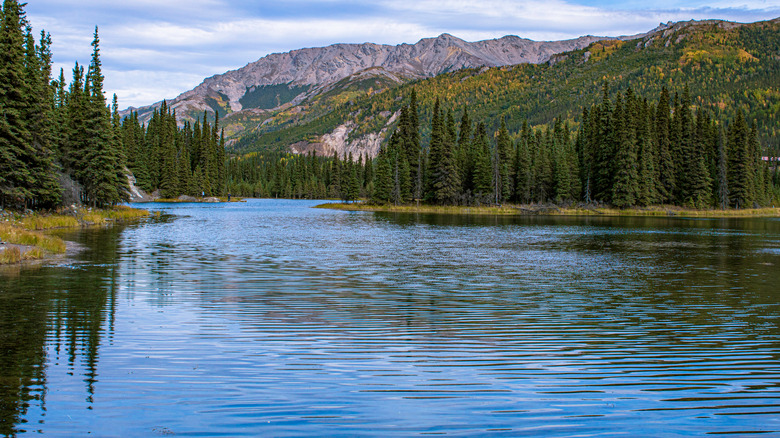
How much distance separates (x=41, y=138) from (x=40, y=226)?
929cm

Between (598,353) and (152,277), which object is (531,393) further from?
(152,277)

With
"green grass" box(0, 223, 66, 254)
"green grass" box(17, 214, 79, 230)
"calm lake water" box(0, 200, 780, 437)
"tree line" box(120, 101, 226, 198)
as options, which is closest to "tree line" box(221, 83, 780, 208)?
"tree line" box(120, 101, 226, 198)

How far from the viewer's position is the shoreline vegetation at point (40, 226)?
25484 mm

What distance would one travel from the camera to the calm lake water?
24.4 ft

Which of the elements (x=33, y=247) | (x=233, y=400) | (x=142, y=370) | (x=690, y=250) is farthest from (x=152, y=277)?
(x=690, y=250)

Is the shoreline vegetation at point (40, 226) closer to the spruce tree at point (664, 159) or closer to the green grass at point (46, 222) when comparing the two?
the green grass at point (46, 222)

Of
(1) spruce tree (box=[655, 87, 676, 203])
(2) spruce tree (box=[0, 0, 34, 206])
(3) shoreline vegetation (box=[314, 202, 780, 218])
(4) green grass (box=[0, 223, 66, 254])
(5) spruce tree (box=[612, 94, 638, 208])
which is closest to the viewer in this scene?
(4) green grass (box=[0, 223, 66, 254])

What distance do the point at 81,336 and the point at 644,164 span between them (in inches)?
4057

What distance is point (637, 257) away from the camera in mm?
32875

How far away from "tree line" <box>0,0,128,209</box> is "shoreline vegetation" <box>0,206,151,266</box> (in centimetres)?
174

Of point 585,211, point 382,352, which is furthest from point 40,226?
point 585,211

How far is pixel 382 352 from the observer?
1089 centimetres

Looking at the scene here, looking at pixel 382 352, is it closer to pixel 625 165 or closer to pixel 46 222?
pixel 46 222

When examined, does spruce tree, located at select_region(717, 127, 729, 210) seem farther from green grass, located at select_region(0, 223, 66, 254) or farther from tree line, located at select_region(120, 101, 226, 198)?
tree line, located at select_region(120, 101, 226, 198)
